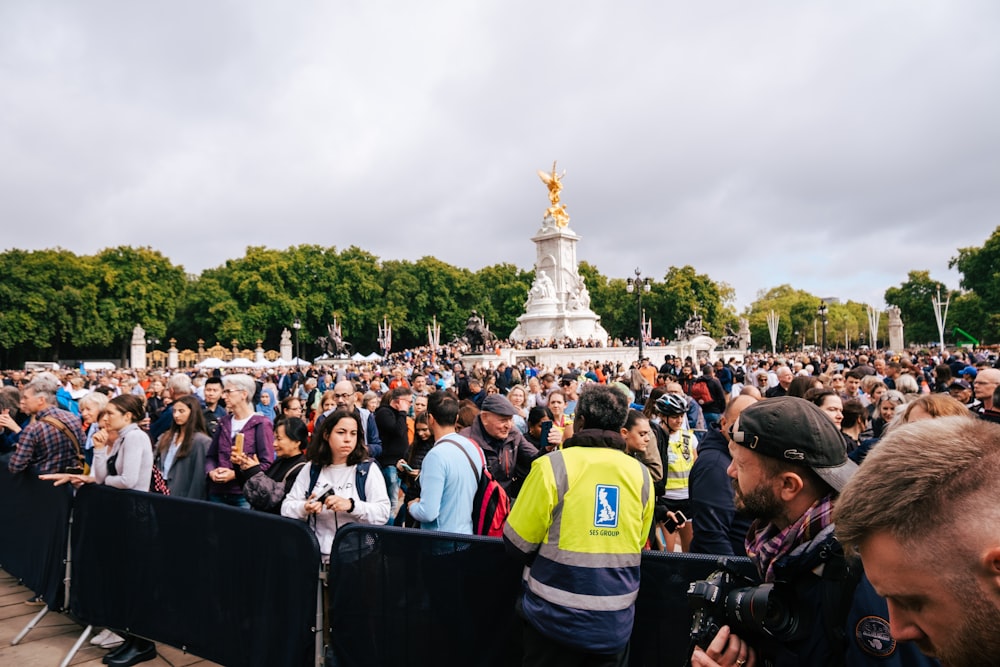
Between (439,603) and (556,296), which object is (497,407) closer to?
(439,603)

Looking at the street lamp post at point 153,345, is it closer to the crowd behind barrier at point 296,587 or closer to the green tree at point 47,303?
the green tree at point 47,303

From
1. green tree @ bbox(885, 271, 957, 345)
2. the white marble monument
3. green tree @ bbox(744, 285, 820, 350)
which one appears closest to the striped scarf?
the white marble monument

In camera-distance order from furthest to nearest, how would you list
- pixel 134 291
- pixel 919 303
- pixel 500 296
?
pixel 919 303 → pixel 500 296 → pixel 134 291

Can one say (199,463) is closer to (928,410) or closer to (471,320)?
(928,410)

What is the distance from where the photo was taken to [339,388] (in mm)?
9398

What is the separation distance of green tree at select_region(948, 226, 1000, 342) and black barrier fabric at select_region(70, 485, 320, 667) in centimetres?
6936

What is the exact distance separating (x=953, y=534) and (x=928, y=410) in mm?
3696

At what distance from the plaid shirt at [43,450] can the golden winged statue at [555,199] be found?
152 ft

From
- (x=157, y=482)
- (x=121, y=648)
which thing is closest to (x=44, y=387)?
(x=157, y=482)

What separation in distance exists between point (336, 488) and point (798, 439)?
9.63ft

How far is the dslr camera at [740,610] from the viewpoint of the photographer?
162 centimetres

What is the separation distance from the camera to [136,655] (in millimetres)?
4738

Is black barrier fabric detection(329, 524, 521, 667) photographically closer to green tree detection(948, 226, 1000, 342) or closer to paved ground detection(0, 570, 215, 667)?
paved ground detection(0, 570, 215, 667)

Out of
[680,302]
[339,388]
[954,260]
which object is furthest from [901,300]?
[339,388]
